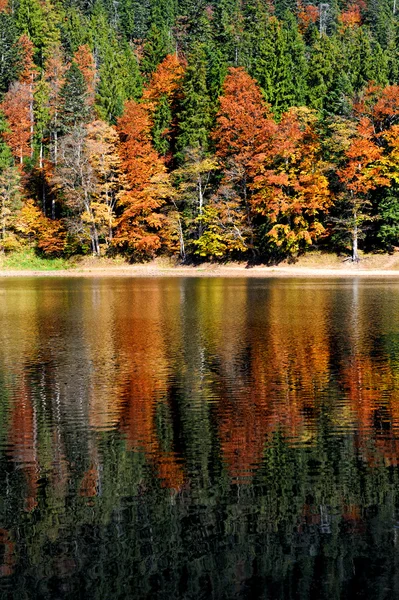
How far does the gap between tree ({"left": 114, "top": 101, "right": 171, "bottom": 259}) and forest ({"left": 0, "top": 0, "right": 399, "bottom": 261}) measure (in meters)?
0.15

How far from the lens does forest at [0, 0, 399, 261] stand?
229ft

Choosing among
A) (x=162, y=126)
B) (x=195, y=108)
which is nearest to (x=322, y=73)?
(x=195, y=108)

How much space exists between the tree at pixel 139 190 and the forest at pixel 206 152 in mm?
154

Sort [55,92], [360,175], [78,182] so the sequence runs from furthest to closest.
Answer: [55,92] < [78,182] < [360,175]

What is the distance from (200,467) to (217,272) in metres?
61.4

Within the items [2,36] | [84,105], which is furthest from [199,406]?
[2,36]

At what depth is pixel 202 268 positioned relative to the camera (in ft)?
246

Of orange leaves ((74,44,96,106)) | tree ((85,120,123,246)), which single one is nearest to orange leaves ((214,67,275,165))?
tree ((85,120,123,246))

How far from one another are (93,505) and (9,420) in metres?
5.53

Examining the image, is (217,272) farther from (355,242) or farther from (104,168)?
(104,168)

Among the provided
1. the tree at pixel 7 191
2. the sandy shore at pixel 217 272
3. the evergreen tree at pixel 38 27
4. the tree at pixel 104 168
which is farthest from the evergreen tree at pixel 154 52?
the sandy shore at pixel 217 272

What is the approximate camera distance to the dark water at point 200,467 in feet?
25.1

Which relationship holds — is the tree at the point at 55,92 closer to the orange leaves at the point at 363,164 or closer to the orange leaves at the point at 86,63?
the orange leaves at the point at 86,63

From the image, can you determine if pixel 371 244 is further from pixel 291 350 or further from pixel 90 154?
pixel 291 350
